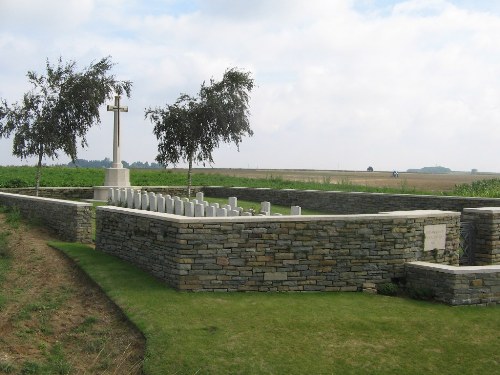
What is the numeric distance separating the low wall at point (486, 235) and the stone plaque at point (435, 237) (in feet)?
5.48

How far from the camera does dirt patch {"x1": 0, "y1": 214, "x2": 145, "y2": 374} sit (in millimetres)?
7355

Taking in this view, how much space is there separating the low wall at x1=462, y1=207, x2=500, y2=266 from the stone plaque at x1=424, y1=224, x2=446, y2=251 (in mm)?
1672

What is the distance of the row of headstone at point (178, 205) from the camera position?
38.1 feet

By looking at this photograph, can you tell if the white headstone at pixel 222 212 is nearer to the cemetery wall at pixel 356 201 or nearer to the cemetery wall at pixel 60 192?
the cemetery wall at pixel 356 201

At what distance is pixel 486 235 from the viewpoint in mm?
11422

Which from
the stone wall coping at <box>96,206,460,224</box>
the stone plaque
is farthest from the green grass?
the stone wall coping at <box>96,206,460,224</box>

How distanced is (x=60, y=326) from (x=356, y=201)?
1139 cm

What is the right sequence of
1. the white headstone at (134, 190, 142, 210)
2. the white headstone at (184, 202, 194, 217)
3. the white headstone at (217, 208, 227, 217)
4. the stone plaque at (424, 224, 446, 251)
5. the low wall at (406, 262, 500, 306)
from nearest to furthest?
the low wall at (406, 262, 500, 306)
the stone plaque at (424, 224, 446, 251)
the white headstone at (217, 208, 227, 217)
the white headstone at (184, 202, 194, 217)
the white headstone at (134, 190, 142, 210)

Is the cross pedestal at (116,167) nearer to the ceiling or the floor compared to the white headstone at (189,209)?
nearer to the ceiling

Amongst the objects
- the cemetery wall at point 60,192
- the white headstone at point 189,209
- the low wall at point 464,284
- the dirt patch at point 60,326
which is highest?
the white headstone at point 189,209

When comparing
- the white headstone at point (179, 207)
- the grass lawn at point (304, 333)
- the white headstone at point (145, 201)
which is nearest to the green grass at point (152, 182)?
the white headstone at point (145, 201)

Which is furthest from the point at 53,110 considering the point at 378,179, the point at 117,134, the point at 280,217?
the point at 378,179

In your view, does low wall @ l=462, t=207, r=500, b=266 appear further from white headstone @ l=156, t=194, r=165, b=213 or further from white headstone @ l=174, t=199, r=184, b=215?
white headstone @ l=156, t=194, r=165, b=213

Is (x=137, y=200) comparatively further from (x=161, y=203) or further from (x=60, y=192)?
(x=60, y=192)
